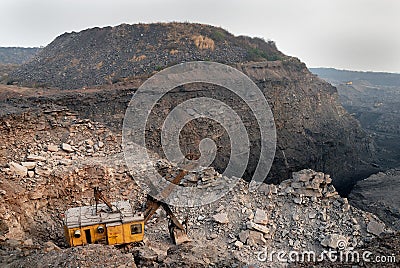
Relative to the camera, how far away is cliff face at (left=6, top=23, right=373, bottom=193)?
56.1 feet

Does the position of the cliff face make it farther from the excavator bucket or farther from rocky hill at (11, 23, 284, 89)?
the excavator bucket

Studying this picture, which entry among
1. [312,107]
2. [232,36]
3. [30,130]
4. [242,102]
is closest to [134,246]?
[30,130]

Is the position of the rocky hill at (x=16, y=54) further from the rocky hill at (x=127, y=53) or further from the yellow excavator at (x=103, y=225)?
the yellow excavator at (x=103, y=225)

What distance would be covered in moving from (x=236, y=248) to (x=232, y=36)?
20660 millimetres

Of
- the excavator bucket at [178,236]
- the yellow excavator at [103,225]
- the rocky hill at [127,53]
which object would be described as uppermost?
the rocky hill at [127,53]

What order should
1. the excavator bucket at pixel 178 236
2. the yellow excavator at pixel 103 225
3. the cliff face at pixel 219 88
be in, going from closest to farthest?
1. the yellow excavator at pixel 103 225
2. the excavator bucket at pixel 178 236
3. the cliff face at pixel 219 88

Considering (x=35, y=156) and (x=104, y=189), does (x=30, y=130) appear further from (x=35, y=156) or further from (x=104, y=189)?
(x=104, y=189)

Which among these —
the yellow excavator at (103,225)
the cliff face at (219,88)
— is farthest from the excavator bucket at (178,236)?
the cliff face at (219,88)

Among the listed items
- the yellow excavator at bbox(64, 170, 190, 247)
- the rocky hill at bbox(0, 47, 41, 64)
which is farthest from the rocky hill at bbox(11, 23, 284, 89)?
the rocky hill at bbox(0, 47, 41, 64)

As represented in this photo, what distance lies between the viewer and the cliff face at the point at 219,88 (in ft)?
56.1

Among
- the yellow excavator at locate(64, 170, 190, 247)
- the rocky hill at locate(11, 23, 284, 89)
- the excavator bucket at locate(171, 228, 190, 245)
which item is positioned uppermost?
the rocky hill at locate(11, 23, 284, 89)

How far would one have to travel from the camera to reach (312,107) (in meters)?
22.8

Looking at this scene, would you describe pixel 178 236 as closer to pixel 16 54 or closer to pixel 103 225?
pixel 103 225

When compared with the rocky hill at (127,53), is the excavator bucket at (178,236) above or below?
below
